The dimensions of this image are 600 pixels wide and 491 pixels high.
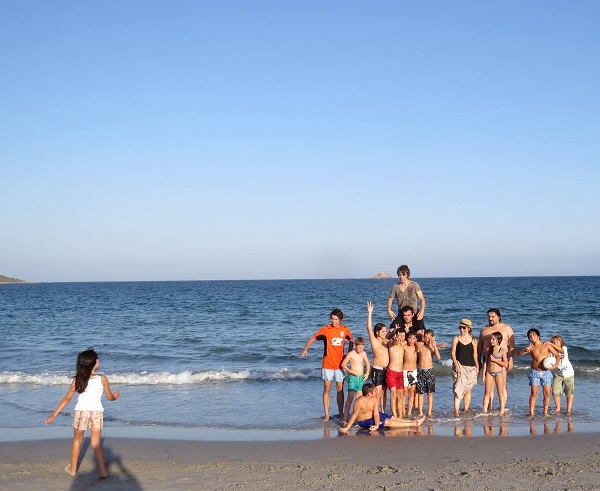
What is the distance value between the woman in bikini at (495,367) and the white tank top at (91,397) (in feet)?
20.0

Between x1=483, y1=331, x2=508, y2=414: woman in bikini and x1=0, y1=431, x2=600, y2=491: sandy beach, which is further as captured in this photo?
x1=483, y1=331, x2=508, y2=414: woman in bikini

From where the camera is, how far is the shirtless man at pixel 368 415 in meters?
9.02

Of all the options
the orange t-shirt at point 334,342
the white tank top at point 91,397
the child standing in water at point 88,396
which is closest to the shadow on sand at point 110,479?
the child standing in water at point 88,396

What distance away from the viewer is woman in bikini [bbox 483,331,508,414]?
9.99 metres

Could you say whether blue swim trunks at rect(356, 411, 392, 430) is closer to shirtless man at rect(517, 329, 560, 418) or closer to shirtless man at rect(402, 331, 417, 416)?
shirtless man at rect(402, 331, 417, 416)

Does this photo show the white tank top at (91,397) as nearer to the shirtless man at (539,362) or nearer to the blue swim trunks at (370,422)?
the blue swim trunks at (370,422)

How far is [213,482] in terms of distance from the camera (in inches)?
272

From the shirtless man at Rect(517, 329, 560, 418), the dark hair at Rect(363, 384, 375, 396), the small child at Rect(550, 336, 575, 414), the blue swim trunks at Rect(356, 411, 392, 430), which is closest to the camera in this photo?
the dark hair at Rect(363, 384, 375, 396)

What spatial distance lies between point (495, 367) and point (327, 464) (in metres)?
3.94

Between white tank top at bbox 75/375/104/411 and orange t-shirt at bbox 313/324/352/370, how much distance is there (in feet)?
12.7

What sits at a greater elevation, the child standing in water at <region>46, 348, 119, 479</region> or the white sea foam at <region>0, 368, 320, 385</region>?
the child standing in water at <region>46, 348, 119, 479</region>

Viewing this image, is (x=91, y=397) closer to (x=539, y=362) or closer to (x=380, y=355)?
(x=380, y=355)

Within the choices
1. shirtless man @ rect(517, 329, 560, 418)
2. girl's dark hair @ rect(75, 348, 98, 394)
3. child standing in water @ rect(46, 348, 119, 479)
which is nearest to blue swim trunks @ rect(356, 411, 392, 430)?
shirtless man @ rect(517, 329, 560, 418)

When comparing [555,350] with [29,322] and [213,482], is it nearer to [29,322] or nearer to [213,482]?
[213,482]
